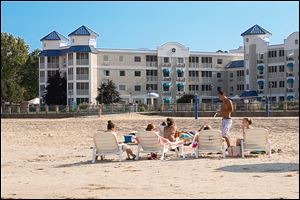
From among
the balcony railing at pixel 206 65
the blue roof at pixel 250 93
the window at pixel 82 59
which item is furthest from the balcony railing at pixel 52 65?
the blue roof at pixel 250 93

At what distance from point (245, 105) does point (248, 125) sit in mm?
38920

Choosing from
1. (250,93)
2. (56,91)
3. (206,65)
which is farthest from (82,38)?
(250,93)

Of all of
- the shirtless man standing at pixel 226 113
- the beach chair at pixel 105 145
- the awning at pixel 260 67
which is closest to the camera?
the beach chair at pixel 105 145

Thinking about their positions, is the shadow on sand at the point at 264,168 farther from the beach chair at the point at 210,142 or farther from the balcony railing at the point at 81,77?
the balcony railing at the point at 81,77

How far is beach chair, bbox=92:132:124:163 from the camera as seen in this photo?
14.8 metres

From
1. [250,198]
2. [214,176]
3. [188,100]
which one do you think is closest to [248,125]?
[214,176]

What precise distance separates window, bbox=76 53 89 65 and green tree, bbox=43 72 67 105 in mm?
3706

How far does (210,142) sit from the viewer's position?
49.5 ft

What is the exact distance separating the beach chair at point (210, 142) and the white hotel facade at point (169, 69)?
66555mm

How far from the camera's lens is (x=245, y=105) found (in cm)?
5397

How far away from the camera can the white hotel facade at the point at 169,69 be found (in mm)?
83562

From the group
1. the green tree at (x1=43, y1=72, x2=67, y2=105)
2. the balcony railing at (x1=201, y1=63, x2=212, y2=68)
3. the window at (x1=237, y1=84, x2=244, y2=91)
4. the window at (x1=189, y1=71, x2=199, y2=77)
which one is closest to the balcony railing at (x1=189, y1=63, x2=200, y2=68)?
the balcony railing at (x1=201, y1=63, x2=212, y2=68)

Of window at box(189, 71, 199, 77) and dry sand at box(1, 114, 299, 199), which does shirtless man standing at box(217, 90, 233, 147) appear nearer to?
dry sand at box(1, 114, 299, 199)

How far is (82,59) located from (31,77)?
16.0m
